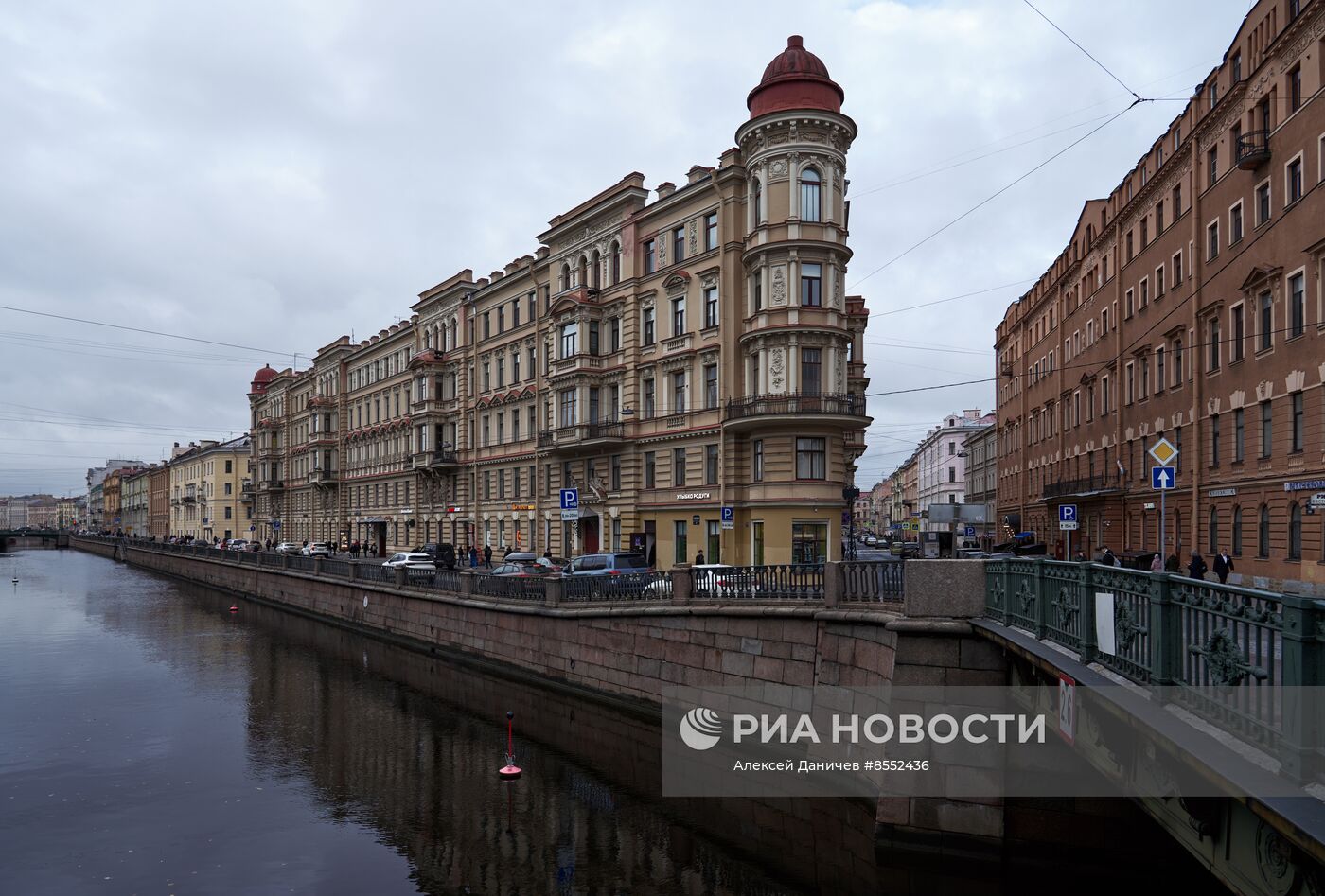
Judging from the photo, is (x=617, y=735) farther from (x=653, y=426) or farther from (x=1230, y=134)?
(x=1230, y=134)

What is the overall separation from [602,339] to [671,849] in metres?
30.3

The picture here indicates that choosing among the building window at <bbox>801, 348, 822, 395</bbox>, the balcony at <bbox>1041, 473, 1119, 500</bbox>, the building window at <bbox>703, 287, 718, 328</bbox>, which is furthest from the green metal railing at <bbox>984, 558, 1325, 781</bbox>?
the balcony at <bbox>1041, 473, 1119, 500</bbox>

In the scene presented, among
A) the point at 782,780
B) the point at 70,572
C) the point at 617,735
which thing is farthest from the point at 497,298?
the point at 70,572

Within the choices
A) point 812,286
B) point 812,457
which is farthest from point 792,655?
point 812,286

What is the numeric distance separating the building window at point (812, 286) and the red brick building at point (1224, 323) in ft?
43.8

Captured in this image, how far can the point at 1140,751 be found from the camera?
839 cm

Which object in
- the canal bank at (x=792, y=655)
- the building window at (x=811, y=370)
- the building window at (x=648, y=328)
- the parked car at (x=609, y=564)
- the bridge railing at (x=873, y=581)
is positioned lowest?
the canal bank at (x=792, y=655)

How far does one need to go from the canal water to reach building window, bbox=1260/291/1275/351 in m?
21.9

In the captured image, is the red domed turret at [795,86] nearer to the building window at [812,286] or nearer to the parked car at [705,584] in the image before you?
the building window at [812,286]

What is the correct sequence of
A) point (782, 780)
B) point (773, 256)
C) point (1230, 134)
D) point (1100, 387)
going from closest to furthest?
point (782, 780) < point (1230, 134) < point (773, 256) < point (1100, 387)

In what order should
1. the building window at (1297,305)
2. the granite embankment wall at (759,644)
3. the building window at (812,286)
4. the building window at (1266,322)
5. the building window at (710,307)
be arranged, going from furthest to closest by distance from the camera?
the building window at (710,307) < the building window at (812,286) < the building window at (1266,322) < the building window at (1297,305) < the granite embankment wall at (759,644)

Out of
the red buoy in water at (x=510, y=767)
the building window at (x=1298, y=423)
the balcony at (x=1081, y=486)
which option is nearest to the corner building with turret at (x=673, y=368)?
the balcony at (x=1081, y=486)

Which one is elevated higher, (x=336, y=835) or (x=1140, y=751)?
(x=1140, y=751)

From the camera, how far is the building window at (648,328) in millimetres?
39281
